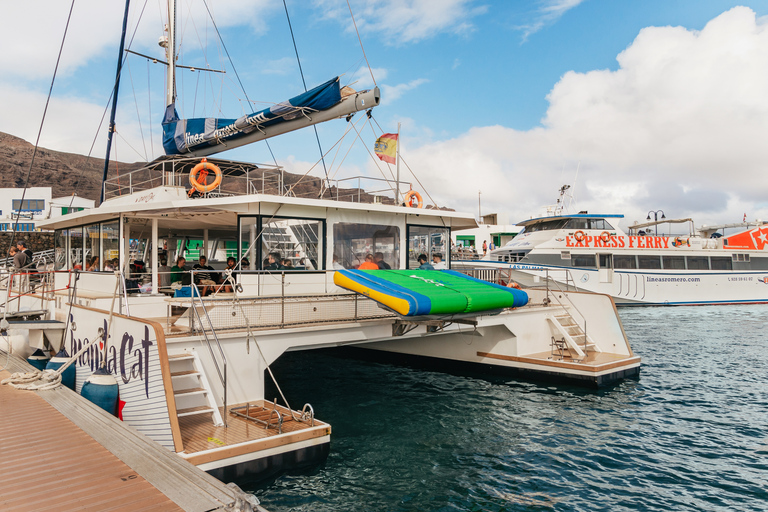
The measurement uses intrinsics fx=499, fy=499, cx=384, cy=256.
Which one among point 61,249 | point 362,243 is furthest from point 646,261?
point 61,249

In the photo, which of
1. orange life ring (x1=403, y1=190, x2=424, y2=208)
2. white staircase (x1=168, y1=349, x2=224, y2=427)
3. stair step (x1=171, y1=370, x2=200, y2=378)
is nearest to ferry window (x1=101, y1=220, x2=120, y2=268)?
white staircase (x1=168, y1=349, x2=224, y2=427)

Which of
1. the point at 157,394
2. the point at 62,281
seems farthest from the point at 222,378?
the point at 62,281

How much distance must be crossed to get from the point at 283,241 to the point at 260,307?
8.09 feet

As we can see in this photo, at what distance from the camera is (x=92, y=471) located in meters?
4.83

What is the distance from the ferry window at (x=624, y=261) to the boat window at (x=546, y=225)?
11.9ft

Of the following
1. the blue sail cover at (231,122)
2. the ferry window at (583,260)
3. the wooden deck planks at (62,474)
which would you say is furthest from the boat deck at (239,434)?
the ferry window at (583,260)

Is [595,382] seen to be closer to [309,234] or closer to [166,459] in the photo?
[309,234]

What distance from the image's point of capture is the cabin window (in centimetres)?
1012

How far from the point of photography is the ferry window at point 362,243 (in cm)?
1129

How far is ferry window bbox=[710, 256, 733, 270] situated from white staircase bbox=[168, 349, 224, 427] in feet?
114

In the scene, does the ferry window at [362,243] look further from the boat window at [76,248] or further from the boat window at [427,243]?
the boat window at [76,248]

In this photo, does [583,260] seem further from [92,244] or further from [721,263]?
[92,244]

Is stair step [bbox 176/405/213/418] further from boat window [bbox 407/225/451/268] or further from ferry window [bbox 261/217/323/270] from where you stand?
boat window [bbox 407/225/451/268]

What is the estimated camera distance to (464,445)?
8258 mm
